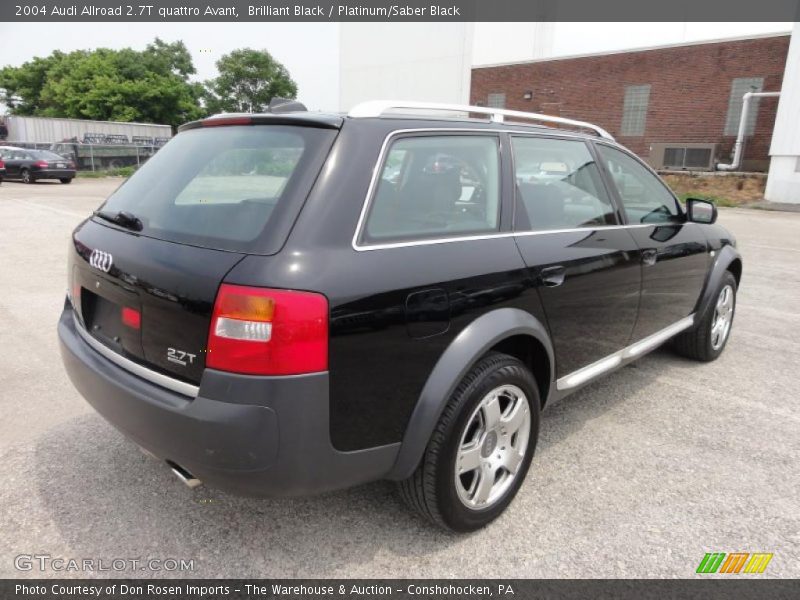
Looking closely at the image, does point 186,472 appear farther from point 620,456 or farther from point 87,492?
point 620,456

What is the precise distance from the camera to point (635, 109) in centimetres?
3203

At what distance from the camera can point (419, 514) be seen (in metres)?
2.39

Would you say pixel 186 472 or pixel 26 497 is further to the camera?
pixel 26 497

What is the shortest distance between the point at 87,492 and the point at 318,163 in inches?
74.8

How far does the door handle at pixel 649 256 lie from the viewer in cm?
339

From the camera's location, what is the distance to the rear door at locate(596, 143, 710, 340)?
3461mm

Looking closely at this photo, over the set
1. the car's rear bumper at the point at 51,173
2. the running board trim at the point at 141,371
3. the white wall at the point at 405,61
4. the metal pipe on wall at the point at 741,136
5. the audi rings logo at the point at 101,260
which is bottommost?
the car's rear bumper at the point at 51,173

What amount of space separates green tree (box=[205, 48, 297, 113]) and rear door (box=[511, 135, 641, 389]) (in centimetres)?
7599

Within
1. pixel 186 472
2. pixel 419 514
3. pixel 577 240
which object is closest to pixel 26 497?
pixel 186 472

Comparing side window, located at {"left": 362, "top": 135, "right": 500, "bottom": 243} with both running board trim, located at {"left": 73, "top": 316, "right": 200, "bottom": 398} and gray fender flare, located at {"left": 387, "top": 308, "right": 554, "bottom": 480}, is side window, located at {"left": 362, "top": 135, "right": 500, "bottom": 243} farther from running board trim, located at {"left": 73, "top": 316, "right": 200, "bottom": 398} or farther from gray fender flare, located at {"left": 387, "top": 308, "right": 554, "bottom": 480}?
running board trim, located at {"left": 73, "top": 316, "right": 200, "bottom": 398}

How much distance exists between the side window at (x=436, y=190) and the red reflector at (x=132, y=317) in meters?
0.91

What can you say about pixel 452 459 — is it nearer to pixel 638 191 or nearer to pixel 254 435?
pixel 254 435

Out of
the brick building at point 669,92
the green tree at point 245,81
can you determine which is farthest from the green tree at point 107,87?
the brick building at point 669,92

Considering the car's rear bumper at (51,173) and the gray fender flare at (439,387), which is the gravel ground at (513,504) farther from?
→ the car's rear bumper at (51,173)
